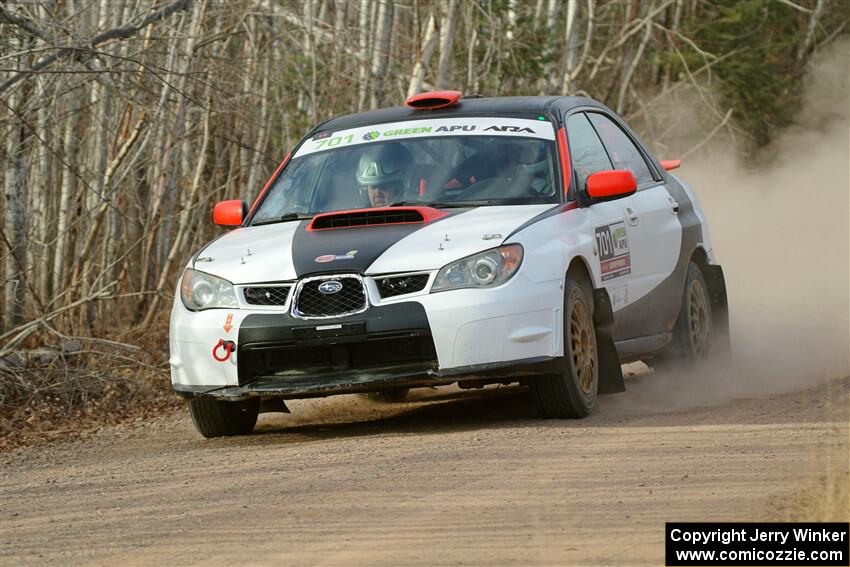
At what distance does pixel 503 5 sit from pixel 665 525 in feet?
55.7

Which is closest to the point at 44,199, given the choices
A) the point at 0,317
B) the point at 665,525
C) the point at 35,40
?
the point at 0,317

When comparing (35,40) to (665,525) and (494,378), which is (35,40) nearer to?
(494,378)

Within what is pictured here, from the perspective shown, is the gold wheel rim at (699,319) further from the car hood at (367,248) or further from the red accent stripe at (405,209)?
the red accent stripe at (405,209)

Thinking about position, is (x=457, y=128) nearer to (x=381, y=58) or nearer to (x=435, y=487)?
(x=435, y=487)

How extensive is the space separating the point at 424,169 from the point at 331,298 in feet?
4.67

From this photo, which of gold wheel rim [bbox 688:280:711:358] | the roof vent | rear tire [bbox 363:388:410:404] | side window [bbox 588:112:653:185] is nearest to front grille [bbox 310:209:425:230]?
the roof vent

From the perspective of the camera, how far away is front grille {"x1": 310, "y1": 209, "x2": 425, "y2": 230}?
331 inches

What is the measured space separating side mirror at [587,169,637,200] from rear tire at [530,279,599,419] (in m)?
0.54

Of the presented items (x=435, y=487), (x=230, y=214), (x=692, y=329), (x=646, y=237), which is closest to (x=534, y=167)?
(x=646, y=237)

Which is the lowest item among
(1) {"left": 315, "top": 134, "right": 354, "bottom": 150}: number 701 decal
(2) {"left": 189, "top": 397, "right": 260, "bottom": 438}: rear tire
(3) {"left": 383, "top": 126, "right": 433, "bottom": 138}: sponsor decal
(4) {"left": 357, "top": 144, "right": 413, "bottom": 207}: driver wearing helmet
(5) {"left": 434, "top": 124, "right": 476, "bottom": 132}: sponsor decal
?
(2) {"left": 189, "top": 397, "right": 260, "bottom": 438}: rear tire

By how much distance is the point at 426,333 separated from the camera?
7867 mm

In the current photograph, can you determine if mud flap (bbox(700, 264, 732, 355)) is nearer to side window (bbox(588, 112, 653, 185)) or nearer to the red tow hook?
side window (bbox(588, 112, 653, 185))

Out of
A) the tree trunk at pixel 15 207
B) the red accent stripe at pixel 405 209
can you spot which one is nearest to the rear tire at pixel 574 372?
the red accent stripe at pixel 405 209

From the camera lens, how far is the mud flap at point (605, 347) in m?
8.75
